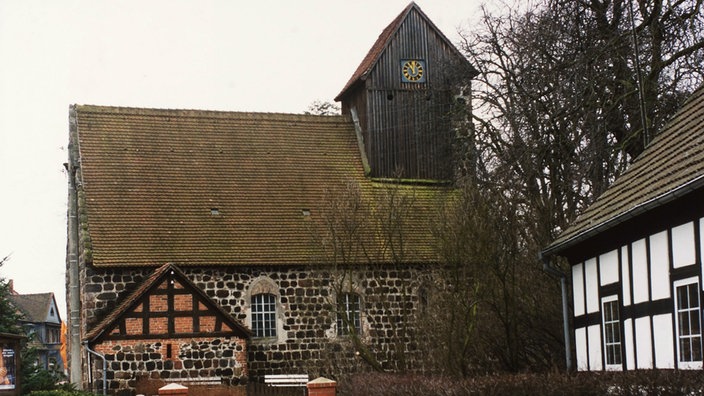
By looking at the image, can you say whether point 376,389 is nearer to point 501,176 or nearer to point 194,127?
point 501,176

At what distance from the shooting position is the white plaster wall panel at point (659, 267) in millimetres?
14930

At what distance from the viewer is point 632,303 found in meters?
16.3

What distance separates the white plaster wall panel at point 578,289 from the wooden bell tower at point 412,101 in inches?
610

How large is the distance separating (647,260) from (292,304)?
16189mm

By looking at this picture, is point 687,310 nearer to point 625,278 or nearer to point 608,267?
point 625,278

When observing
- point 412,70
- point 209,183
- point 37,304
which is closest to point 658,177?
point 209,183

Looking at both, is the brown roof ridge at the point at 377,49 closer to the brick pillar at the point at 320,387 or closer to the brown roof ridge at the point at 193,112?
the brown roof ridge at the point at 193,112

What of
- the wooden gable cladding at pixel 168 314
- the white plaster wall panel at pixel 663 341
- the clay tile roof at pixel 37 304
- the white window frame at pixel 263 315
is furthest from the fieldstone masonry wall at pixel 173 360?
the clay tile roof at pixel 37 304

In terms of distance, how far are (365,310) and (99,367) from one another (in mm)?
7463

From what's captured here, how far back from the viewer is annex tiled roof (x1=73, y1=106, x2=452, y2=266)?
30.0 meters

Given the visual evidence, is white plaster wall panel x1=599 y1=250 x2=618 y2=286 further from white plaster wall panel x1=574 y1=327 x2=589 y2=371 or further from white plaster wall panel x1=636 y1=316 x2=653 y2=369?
white plaster wall panel x1=574 y1=327 x2=589 y2=371

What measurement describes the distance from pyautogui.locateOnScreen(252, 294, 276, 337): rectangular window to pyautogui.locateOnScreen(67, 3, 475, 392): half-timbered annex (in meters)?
0.04

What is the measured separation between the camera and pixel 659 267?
1517cm

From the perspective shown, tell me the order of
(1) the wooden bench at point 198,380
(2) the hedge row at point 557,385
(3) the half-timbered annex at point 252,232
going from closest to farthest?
Result: (2) the hedge row at point 557,385 → (1) the wooden bench at point 198,380 → (3) the half-timbered annex at point 252,232
